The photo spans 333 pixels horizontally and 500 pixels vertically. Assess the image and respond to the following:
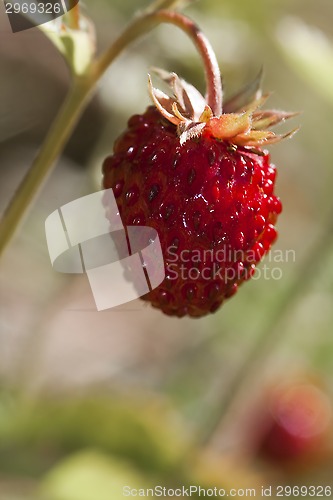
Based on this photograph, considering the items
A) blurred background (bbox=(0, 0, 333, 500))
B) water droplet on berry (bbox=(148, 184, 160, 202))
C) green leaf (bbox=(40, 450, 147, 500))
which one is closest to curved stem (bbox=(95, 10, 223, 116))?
water droplet on berry (bbox=(148, 184, 160, 202))

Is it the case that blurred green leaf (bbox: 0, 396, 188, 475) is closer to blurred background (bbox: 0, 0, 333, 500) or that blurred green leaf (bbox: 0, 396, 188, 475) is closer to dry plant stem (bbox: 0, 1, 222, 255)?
blurred background (bbox: 0, 0, 333, 500)

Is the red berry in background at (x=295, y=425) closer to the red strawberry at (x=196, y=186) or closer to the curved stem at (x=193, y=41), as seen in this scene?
the red strawberry at (x=196, y=186)

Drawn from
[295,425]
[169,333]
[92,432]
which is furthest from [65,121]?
[169,333]

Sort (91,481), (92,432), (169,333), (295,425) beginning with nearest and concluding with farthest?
(91,481), (92,432), (295,425), (169,333)

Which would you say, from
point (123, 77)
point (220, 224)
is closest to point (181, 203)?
point (220, 224)

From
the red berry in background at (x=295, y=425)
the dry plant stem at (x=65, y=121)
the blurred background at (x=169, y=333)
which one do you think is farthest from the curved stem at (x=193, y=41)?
the red berry in background at (x=295, y=425)

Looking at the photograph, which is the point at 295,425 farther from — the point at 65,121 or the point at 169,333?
the point at 65,121

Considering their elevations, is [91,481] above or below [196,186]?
below
